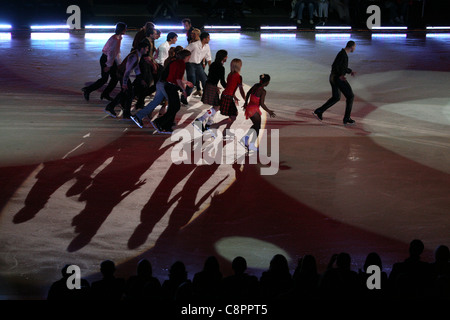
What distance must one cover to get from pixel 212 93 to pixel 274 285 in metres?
6.68

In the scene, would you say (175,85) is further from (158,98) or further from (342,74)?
(342,74)

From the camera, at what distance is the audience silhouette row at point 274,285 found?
455 centimetres

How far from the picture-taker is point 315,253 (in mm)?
6965

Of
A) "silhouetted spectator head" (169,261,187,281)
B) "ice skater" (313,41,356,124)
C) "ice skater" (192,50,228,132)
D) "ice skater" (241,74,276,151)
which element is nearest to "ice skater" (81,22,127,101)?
"ice skater" (192,50,228,132)

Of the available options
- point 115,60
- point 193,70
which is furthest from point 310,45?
point 115,60

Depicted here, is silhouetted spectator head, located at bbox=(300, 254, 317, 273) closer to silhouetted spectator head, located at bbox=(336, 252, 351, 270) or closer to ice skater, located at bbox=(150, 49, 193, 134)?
silhouetted spectator head, located at bbox=(336, 252, 351, 270)

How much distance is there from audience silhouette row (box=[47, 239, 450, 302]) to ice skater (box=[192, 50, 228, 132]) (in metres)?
6.41

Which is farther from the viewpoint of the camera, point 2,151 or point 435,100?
point 435,100

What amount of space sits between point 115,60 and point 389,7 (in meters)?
18.7

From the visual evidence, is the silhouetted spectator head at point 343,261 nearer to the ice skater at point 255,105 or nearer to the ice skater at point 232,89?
the ice skater at point 255,105

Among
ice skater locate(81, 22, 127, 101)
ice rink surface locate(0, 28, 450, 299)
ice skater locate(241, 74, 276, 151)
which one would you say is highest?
ice skater locate(81, 22, 127, 101)

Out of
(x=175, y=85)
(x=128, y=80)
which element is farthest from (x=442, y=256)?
(x=128, y=80)

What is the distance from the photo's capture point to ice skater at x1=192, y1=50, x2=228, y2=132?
36.5 ft

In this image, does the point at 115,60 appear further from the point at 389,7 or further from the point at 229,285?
the point at 389,7
